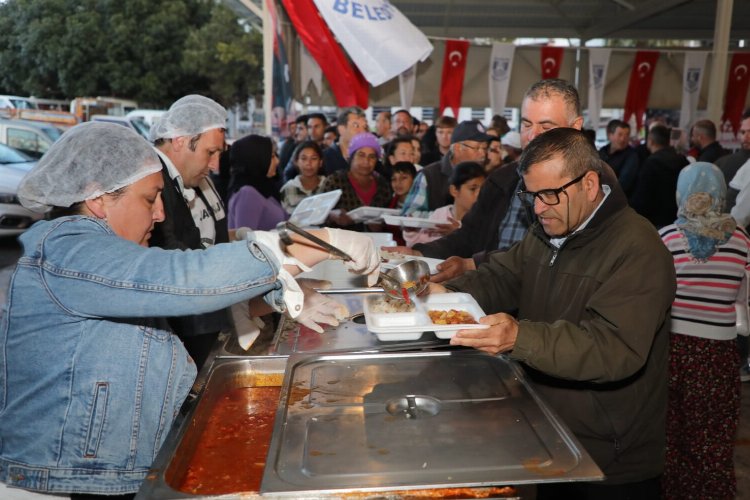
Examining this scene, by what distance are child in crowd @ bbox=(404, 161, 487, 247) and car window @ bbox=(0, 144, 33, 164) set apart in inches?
288

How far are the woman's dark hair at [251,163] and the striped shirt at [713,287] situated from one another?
2.36m

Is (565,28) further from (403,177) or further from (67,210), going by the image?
(67,210)

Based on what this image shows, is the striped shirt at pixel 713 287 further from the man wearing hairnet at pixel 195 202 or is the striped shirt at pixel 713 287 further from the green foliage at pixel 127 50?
the green foliage at pixel 127 50

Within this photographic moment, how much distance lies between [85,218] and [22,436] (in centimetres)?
49

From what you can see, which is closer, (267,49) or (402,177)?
(402,177)

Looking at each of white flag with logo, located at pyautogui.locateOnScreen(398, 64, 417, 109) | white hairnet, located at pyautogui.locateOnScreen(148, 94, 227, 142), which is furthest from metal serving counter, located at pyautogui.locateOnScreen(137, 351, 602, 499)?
white flag with logo, located at pyautogui.locateOnScreen(398, 64, 417, 109)

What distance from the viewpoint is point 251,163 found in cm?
370

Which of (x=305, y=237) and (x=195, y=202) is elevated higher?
(x=305, y=237)

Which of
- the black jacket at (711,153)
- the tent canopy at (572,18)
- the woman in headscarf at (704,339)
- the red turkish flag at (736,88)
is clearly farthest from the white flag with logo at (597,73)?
the woman in headscarf at (704,339)

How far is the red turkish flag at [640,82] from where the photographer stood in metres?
9.61

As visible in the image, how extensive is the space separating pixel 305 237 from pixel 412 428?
0.49m

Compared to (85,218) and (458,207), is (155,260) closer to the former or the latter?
(85,218)

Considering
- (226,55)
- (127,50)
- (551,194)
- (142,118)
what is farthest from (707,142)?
(226,55)

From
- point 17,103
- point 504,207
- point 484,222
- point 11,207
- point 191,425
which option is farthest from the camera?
point 17,103
